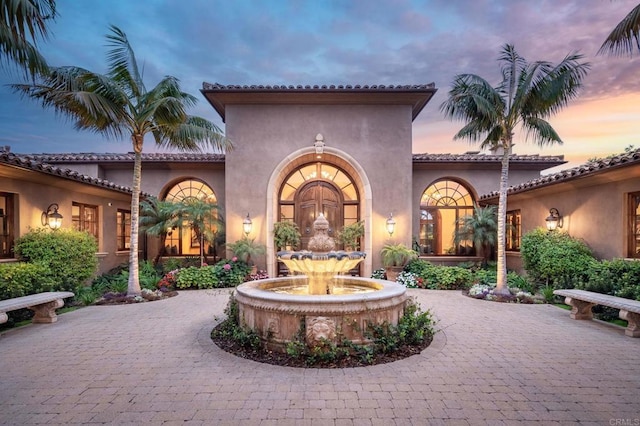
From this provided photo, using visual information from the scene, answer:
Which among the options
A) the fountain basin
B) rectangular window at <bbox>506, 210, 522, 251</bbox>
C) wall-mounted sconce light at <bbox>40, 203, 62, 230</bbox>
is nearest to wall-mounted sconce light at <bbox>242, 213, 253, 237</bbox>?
wall-mounted sconce light at <bbox>40, 203, 62, 230</bbox>

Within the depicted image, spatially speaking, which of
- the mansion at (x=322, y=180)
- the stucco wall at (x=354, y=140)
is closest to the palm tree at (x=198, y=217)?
the mansion at (x=322, y=180)

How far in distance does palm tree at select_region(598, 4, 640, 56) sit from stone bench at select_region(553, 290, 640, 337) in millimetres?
4177

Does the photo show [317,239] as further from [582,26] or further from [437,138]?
[437,138]

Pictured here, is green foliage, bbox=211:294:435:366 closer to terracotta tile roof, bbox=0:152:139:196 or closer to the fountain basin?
the fountain basin

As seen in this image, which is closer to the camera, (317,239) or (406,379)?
(406,379)

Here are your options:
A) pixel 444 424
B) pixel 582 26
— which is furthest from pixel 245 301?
pixel 582 26

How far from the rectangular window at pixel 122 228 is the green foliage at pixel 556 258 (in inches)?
565

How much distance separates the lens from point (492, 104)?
8.91m

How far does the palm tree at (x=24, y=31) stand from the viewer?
4.74 metres

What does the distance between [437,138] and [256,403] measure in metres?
18.3

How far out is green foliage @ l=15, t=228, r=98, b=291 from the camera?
26.4ft

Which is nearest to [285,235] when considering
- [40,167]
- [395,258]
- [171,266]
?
[395,258]

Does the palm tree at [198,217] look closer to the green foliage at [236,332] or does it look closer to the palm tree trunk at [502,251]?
the green foliage at [236,332]

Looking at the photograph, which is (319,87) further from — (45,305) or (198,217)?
(45,305)
